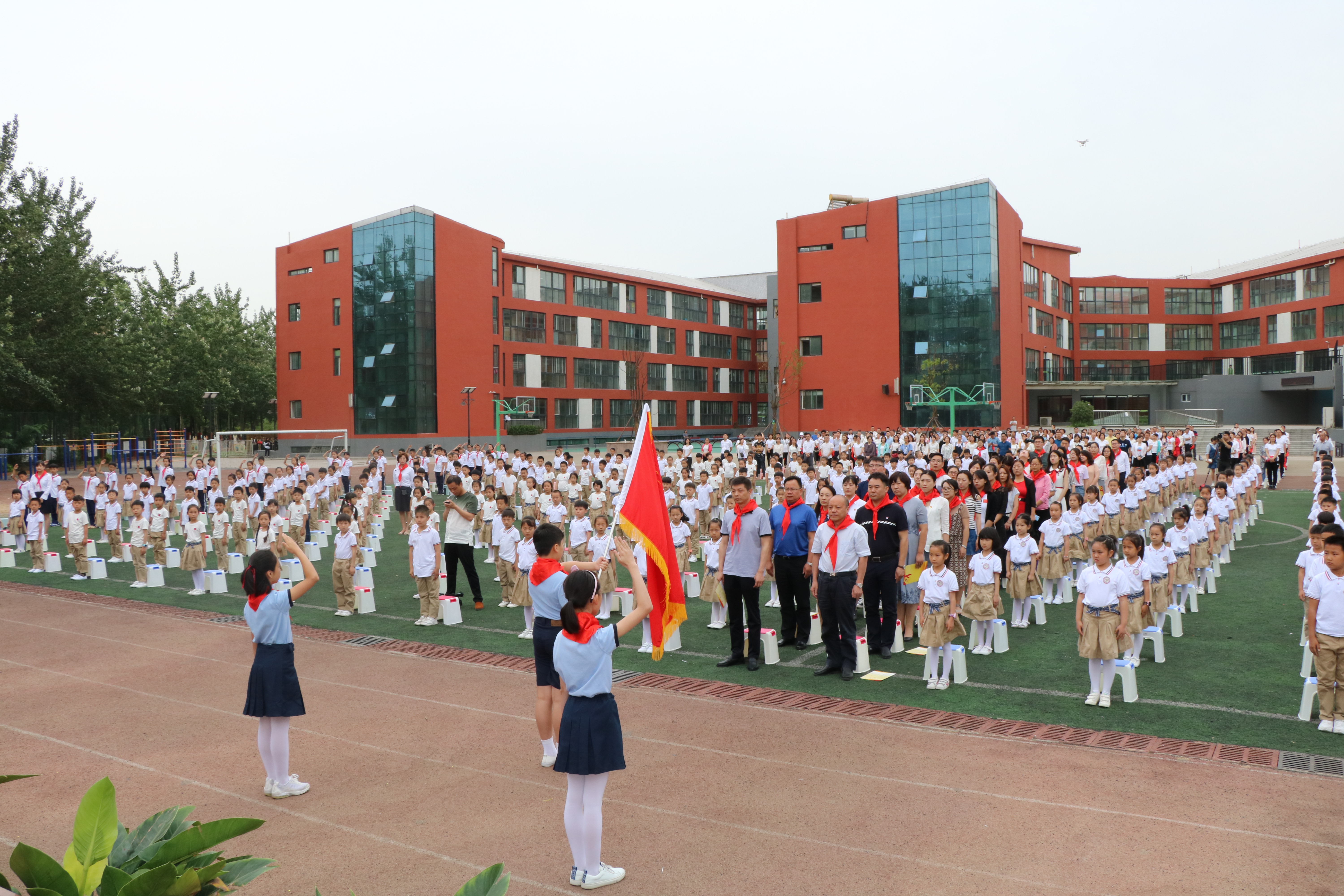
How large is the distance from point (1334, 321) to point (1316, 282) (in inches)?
123

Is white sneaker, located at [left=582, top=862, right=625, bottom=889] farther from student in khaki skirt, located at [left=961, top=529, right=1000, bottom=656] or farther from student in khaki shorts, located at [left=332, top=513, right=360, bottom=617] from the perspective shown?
student in khaki shorts, located at [left=332, top=513, right=360, bottom=617]

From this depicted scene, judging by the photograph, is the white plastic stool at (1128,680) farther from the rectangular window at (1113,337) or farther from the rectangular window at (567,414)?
the rectangular window at (1113,337)

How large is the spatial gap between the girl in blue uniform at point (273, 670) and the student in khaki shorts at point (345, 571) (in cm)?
648

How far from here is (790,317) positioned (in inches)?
2058

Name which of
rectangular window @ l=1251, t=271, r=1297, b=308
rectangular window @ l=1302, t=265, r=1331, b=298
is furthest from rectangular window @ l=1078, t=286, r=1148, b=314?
rectangular window @ l=1302, t=265, r=1331, b=298

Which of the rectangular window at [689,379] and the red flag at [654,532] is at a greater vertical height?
the rectangular window at [689,379]

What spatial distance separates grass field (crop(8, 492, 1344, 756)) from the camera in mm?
7176

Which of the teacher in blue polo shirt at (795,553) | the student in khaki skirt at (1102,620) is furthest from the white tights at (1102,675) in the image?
the teacher in blue polo shirt at (795,553)

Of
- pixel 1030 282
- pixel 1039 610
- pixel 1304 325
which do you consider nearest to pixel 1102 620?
pixel 1039 610

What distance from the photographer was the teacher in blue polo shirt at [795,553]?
937 centimetres

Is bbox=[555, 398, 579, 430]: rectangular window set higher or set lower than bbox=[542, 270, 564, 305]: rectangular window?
lower

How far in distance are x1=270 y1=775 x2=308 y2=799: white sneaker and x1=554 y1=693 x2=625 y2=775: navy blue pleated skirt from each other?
8.35ft

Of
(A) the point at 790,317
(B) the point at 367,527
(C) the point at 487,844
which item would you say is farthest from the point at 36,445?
(C) the point at 487,844

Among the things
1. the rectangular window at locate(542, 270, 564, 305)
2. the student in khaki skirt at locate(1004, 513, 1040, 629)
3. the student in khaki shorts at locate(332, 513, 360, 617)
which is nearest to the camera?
the student in khaki skirt at locate(1004, 513, 1040, 629)
